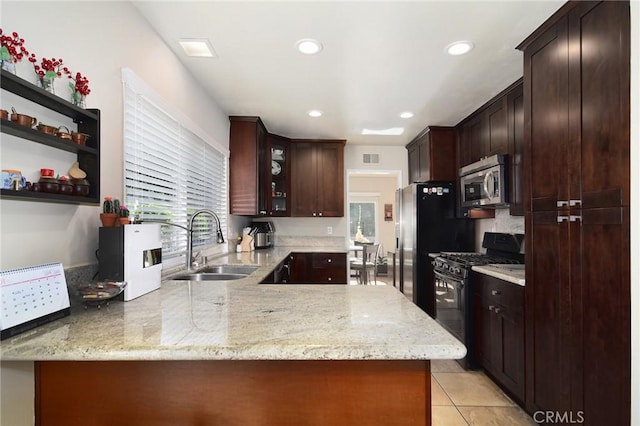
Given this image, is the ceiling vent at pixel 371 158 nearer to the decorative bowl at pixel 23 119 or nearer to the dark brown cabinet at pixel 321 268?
the dark brown cabinet at pixel 321 268

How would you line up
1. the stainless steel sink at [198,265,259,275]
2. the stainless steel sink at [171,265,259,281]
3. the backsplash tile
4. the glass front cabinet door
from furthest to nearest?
the glass front cabinet door, the backsplash tile, the stainless steel sink at [198,265,259,275], the stainless steel sink at [171,265,259,281]

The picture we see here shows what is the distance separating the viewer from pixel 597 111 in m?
1.40

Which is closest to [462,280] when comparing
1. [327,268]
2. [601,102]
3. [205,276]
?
[601,102]

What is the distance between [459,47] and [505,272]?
5.32 feet

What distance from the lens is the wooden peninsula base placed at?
2.92ft

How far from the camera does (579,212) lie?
151 cm

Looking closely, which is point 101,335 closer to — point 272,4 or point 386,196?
point 272,4

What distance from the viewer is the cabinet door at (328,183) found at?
4441mm

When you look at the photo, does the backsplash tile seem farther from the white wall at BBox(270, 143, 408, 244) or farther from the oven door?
the white wall at BBox(270, 143, 408, 244)

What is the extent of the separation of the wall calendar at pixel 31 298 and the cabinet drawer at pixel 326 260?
10.2 feet

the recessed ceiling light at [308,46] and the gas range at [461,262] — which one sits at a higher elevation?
the recessed ceiling light at [308,46]

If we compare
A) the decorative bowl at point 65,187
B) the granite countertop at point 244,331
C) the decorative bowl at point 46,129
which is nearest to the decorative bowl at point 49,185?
the decorative bowl at point 65,187

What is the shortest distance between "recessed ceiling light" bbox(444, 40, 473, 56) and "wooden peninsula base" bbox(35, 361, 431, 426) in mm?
1982

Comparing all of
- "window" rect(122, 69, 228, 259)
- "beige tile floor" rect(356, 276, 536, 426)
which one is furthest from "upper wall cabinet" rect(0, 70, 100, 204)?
"beige tile floor" rect(356, 276, 536, 426)
